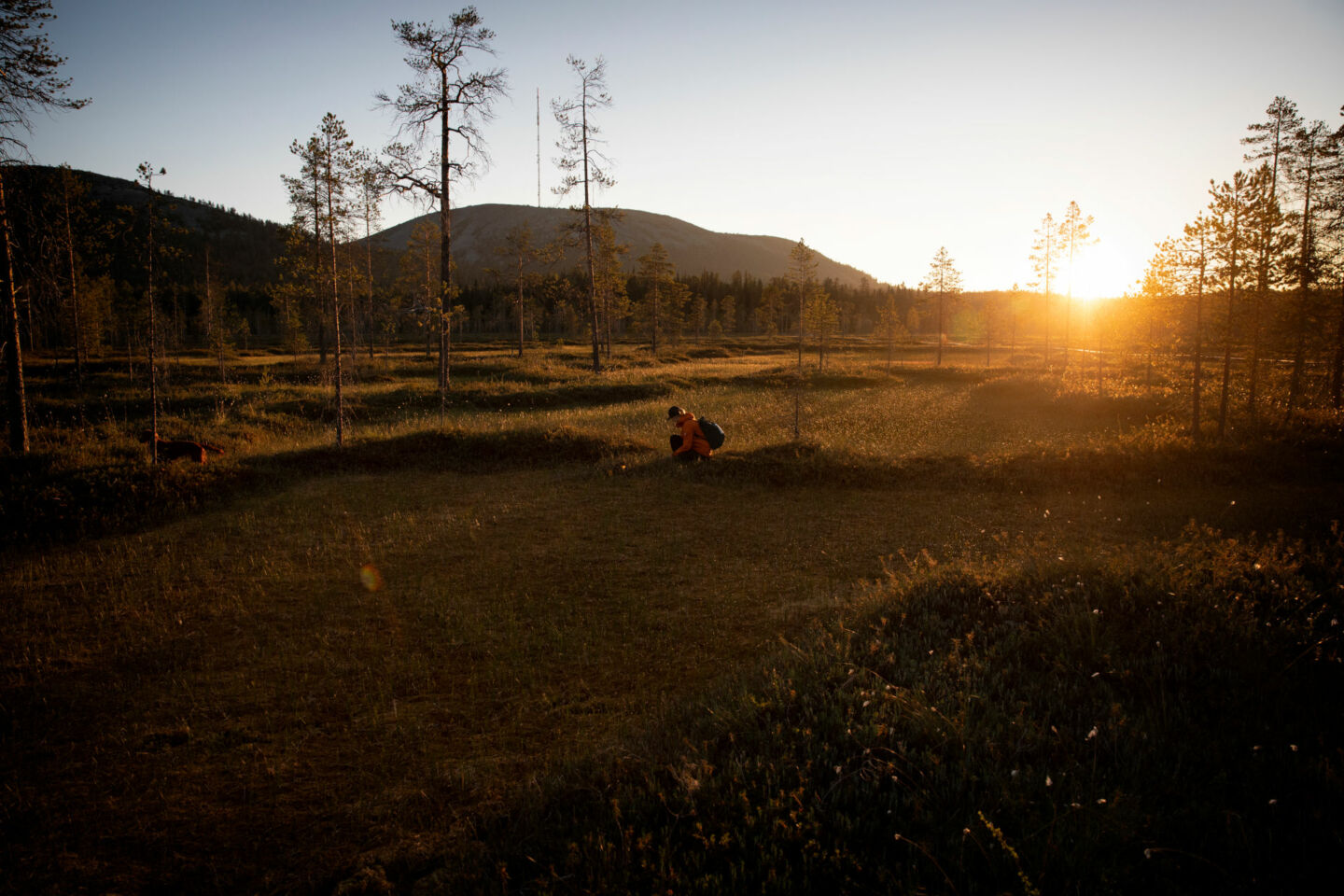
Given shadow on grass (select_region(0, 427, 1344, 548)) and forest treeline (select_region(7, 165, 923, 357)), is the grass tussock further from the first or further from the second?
forest treeline (select_region(7, 165, 923, 357))

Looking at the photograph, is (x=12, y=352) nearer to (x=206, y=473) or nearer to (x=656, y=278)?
(x=206, y=473)

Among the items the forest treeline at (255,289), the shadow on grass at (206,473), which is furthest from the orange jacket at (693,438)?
the forest treeline at (255,289)

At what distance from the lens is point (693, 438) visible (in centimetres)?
1644

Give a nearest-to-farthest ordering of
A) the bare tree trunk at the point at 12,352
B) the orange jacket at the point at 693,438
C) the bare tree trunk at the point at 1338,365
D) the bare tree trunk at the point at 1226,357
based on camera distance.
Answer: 1. the bare tree trunk at the point at 12,352
2. the orange jacket at the point at 693,438
3. the bare tree trunk at the point at 1226,357
4. the bare tree trunk at the point at 1338,365

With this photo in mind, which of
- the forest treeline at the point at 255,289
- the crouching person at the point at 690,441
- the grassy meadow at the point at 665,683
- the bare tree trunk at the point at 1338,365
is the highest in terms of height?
the forest treeline at the point at 255,289

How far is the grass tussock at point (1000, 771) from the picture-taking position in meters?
3.28

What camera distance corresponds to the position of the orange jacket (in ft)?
53.8

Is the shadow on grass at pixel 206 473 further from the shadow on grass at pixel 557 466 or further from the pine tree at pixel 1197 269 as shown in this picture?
the pine tree at pixel 1197 269

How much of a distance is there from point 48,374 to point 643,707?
152ft

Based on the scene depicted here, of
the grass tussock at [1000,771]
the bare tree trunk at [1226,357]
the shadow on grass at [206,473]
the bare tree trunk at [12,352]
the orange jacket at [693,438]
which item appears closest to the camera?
the grass tussock at [1000,771]

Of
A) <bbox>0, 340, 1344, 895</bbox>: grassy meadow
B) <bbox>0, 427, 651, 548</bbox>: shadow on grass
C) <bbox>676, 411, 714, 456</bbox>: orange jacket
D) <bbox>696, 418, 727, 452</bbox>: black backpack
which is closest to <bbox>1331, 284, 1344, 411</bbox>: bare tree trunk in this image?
<bbox>0, 340, 1344, 895</bbox>: grassy meadow

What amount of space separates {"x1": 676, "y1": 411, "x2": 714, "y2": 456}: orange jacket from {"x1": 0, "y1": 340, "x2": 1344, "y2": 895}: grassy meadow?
8.10 ft

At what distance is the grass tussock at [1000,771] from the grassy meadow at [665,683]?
0.03 m

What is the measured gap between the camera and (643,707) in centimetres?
596
